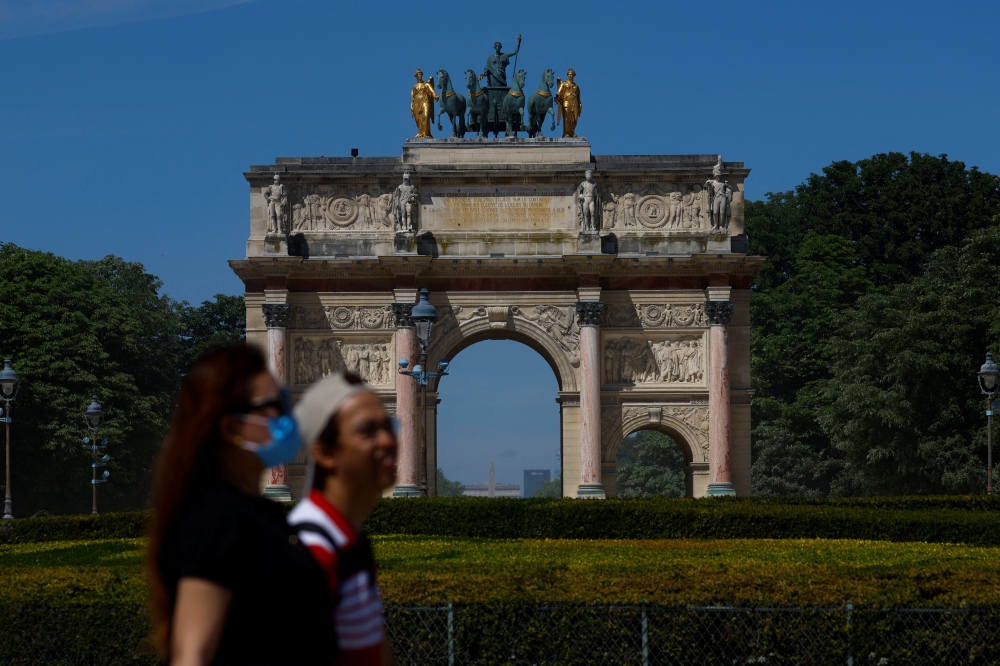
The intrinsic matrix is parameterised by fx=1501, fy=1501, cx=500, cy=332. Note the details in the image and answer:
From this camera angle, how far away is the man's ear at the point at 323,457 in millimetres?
5043

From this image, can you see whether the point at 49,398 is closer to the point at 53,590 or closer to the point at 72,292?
the point at 72,292

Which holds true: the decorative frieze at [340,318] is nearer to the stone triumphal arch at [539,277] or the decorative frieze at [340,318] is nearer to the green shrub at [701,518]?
the stone triumphal arch at [539,277]

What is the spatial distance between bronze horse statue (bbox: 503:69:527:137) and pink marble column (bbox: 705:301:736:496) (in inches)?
340

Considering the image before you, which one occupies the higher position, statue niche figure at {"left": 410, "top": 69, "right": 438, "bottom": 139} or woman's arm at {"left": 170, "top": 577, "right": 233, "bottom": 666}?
statue niche figure at {"left": 410, "top": 69, "right": 438, "bottom": 139}

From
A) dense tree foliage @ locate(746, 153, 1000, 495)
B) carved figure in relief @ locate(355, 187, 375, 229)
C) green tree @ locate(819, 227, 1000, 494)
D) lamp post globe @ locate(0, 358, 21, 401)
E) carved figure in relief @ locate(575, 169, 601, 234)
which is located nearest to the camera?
lamp post globe @ locate(0, 358, 21, 401)

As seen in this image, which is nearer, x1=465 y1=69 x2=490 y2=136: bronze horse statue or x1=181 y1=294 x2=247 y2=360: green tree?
x1=465 y1=69 x2=490 y2=136: bronze horse statue

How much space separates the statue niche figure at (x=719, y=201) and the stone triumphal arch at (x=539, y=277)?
6cm

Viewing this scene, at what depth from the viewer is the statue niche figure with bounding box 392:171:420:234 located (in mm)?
47094

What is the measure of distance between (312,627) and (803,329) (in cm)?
6752

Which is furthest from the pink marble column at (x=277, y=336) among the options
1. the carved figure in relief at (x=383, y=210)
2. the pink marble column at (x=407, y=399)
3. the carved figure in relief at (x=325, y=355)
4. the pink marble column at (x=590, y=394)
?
the pink marble column at (x=590, y=394)

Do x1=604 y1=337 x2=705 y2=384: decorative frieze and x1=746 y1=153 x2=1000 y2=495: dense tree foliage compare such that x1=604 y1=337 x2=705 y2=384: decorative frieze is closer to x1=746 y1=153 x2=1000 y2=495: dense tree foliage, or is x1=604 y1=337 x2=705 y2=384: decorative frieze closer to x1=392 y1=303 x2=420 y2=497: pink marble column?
x1=392 y1=303 x2=420 y2=497: pink marble column

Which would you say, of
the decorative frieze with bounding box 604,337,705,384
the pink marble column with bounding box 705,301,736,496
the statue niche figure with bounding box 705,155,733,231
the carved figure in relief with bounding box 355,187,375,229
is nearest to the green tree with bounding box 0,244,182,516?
the carved figure in relief with bounding box 355,187,375,229

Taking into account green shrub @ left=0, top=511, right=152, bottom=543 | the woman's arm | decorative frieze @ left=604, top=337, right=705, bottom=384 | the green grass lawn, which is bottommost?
green shrub @ left=0, top=511, right=152, bottom=543

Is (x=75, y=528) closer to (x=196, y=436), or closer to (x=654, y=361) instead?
(x=654, y=361)
